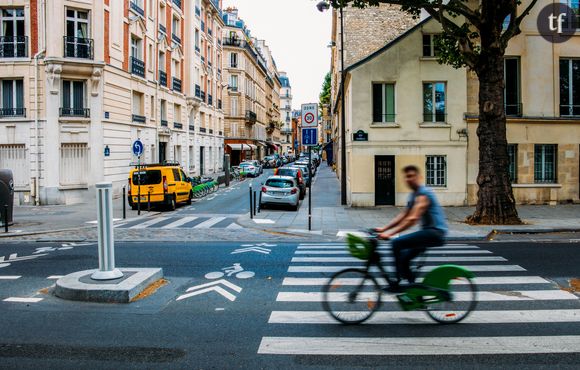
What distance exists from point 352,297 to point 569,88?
21.1 metres

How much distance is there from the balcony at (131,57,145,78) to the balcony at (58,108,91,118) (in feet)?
19.0

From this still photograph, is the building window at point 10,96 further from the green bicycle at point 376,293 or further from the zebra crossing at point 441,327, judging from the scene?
the green bicycle at point 376,293

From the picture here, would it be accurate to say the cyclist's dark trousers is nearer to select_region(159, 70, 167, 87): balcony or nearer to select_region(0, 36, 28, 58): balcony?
select_region(0, 36, 28, 58): balcony

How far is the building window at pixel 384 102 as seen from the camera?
2269cm

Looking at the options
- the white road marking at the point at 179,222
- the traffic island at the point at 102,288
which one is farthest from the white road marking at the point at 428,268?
the white road marking at the point at 179,222

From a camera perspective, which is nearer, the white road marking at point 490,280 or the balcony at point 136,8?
the white road marking at point 490,280

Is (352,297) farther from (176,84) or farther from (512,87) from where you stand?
(176,84)

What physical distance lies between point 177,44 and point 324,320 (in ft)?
124

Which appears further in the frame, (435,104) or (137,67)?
(137,67)

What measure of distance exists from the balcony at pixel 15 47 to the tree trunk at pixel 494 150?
2110 centimetres

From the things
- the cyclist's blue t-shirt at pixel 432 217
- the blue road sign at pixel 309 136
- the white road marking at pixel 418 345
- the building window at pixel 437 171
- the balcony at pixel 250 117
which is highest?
the balcony at pixel 250 117

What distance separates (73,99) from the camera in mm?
25844

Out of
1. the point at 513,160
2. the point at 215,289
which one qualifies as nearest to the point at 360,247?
the point at 215,289

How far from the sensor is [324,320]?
661 cm
